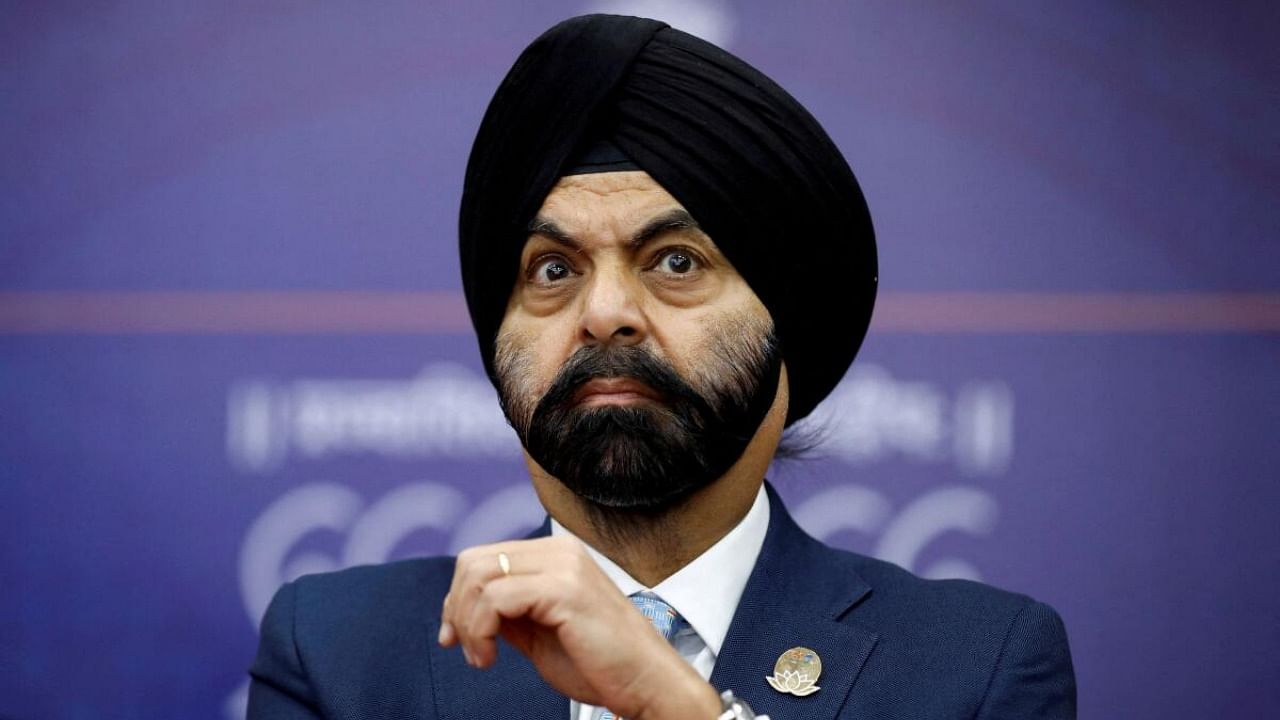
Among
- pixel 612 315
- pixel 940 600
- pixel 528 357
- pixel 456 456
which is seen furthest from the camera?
pixel 456 456

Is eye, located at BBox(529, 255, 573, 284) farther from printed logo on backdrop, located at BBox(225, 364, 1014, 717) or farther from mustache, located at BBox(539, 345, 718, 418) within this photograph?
printed logo on backdrop, located at BBox(225, 364, 1014, 717)

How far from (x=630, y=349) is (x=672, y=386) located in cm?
7

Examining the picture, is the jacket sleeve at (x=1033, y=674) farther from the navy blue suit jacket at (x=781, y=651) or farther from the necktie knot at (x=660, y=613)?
the necktie knot at (x=660, y=613)

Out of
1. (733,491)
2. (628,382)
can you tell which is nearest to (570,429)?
(628,382)

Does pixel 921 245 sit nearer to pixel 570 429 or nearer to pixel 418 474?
pixel 418 474

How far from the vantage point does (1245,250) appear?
3.23m

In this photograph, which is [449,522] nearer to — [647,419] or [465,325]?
[465,325]

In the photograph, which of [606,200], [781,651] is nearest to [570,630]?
[781,651]

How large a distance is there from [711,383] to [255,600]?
1245 millimetres

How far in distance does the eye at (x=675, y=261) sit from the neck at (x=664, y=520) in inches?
9.3

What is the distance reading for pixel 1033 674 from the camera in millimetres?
2295

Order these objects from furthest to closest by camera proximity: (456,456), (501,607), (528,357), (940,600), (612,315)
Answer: (456,456) → (940,600) → (528,357) → (612,315) → (501,607)

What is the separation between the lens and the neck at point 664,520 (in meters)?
2.35

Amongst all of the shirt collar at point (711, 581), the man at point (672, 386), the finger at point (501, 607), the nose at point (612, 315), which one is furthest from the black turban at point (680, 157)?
the finger at point (501, 607)
